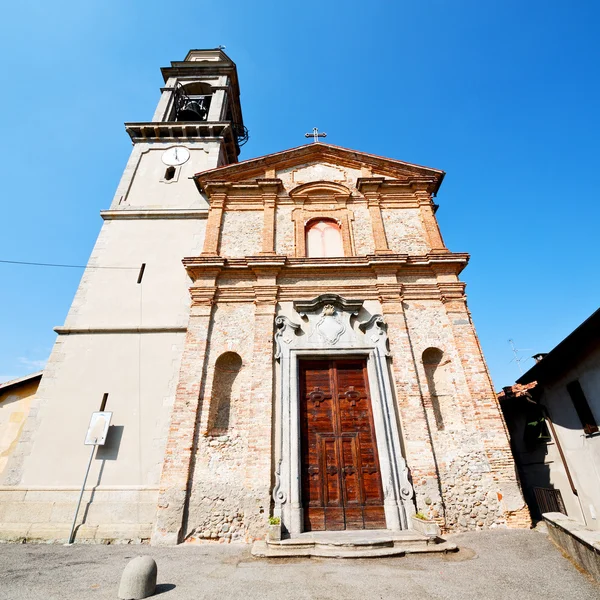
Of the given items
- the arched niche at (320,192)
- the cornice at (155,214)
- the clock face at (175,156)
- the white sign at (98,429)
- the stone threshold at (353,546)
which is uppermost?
the clock face at (175,156)

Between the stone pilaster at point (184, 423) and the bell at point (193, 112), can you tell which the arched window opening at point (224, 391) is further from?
the bell at point (193, 112)

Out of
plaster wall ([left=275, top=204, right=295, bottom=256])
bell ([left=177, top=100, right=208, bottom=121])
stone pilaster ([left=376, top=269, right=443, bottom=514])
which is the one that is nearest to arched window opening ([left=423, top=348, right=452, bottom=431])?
stone pilaster ([left=376, top=269, right=443, bottom=514])

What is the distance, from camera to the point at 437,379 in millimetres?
8945

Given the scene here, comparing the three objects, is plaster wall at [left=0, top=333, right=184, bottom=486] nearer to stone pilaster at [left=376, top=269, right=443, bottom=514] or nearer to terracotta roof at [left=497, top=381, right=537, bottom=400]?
stone pilaster at [left=376, top=269, right=443, bottom=514]

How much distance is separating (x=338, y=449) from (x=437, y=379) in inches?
123

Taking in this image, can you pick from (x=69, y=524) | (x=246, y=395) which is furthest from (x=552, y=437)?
(x=69, y=524)

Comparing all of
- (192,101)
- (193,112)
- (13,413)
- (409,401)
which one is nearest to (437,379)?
(409,401)

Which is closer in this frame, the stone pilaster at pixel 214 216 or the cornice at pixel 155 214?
the stone pilaster at pixel 214 216

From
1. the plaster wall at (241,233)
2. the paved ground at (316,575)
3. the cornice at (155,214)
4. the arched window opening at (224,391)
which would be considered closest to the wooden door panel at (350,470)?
the paved ground at (316,575)

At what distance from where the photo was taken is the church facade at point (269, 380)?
727cm

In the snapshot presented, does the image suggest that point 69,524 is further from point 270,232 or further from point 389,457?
point 270,232

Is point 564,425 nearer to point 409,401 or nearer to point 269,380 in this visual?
point 409,401

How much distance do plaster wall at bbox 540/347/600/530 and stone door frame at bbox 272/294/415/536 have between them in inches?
170

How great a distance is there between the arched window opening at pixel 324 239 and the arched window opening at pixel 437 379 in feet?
13.1
